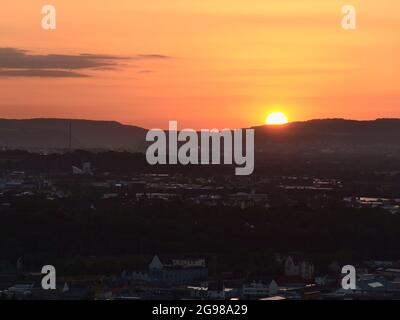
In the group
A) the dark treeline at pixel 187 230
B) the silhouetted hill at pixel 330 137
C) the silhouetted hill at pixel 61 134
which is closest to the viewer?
the dark treeline at pixel 187 230

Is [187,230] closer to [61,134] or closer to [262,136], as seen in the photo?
[61,134]

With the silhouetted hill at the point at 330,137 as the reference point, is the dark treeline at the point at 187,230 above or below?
below

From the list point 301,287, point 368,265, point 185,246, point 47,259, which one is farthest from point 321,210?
point 301,287

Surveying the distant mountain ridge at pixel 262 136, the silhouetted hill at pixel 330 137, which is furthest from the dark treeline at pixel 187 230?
the silhouetted hill at pixel 330 137

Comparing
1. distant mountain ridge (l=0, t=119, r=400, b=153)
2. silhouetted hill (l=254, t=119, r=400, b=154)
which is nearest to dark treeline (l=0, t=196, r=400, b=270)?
distant mountain ridge (l=0, t=119, r=400, b=153)

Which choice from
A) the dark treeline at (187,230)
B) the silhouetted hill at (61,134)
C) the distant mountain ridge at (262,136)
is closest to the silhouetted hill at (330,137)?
the distant mountain ridge at (262,136)

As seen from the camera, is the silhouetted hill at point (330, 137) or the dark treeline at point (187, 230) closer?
the dark treeline at point (187, 230)

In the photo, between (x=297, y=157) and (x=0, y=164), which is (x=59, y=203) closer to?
(x=0, y=164)

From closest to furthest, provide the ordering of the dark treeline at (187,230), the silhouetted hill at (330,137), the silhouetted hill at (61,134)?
the dark treeline at (187,230)
the silhouetted hill at (61,134)
the silhouetted hill at (330,137)

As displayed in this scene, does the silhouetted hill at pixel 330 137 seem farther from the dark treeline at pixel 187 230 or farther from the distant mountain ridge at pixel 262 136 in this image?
the dark treeline at pixel 187 230
